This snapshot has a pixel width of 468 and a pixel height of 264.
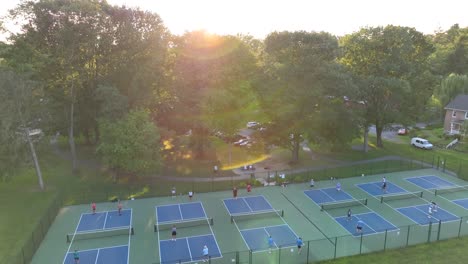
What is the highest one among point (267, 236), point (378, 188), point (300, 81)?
point (300, 81)

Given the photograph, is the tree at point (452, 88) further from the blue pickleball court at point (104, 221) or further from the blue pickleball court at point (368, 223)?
the blue pickleball court at point (104, 221)

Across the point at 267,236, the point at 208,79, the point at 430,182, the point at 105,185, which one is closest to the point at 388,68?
the point at 430,182

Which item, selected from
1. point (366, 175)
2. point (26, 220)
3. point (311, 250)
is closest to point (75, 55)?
point (26, 220)

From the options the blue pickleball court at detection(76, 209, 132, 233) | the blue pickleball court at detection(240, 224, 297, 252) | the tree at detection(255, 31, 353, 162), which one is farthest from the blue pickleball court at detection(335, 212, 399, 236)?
the blue pickleball court at detection(76, 209, 132, 233)

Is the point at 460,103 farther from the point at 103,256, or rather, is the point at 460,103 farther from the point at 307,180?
the point at 103,256

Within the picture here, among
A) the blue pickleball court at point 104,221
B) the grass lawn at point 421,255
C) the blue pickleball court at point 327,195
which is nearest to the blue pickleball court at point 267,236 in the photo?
the grass lawn at point 421,255

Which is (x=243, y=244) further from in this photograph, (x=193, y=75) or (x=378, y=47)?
(x=378, y=47)

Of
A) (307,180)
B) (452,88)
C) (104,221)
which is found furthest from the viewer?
(452,88)
